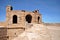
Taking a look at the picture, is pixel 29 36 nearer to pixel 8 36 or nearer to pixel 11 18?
pixel 8 36

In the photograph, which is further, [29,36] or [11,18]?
[11,18]

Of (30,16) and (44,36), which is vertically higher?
(30,16)

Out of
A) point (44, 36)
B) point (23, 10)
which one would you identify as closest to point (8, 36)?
point (23, 10)

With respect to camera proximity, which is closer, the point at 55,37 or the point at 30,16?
the point at 55,37

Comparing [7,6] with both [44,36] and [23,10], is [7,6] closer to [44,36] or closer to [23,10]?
[23,10]

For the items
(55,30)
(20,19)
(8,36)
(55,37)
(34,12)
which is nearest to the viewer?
(55,37)

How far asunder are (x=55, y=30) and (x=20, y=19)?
326 inches

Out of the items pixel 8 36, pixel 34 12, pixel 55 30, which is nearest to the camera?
pixel 55 30

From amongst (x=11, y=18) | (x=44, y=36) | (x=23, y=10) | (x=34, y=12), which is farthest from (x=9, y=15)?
(x=44, y=36)

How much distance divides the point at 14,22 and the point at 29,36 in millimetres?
9868

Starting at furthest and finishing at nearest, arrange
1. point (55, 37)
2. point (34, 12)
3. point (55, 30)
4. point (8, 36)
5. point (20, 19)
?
1. point (34, 12)
2. point (20, 19)
3. point (8, 36)
4. point (55, 30)
5. point (55, 37)

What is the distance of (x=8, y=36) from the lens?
89.1 ft

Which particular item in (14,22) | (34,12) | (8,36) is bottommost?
(8,36)

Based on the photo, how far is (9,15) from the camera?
96.3ft
